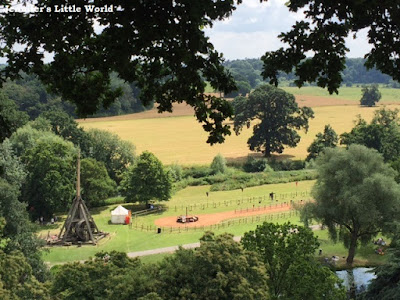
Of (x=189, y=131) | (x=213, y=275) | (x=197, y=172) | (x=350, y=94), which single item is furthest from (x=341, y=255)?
(x=350, y=94)

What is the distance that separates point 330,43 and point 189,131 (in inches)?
3399

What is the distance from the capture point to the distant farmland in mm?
78438

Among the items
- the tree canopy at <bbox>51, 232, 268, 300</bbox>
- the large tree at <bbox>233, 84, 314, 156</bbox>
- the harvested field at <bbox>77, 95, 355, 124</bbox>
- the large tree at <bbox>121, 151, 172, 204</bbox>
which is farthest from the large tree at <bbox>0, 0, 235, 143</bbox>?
the harvested field at <bbox>77, 95, 355, 124</bbox>

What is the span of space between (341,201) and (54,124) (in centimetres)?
4533

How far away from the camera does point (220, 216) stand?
49000mm

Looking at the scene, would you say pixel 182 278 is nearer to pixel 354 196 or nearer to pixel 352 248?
pixel 354 196

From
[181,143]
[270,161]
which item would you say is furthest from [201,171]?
[181,143]

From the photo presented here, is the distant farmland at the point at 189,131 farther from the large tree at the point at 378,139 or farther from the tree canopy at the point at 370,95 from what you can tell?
the large tree at the point at 378,139

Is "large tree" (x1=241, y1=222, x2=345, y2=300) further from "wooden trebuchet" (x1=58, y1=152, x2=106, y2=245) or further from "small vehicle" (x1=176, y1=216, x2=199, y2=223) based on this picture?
"small vehicle" (x1=176, y1=216, x2=199, y2=223)

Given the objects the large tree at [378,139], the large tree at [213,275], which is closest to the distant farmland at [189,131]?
the large tree at [378,139]

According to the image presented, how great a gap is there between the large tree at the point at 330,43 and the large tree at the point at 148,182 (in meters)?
44.2

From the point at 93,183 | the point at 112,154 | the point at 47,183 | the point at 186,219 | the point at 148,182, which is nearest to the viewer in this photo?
the point at 186,219

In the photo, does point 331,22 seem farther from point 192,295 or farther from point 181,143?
point 181,143

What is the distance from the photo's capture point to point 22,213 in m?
34.1
